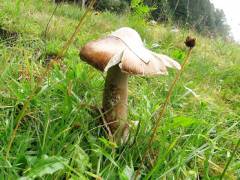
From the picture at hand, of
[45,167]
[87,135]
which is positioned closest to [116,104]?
[87,135]

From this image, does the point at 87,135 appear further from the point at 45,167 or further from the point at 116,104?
the point at 45,167

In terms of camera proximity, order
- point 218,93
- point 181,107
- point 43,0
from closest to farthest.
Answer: point 181,107, point 218,93, point 43,0

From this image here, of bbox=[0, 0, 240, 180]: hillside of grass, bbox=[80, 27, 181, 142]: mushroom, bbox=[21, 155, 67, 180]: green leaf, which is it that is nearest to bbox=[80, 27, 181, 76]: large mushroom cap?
bbox=[80, 27, 181, 142]: mushroom

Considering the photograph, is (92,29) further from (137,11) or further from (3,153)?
(3,153)

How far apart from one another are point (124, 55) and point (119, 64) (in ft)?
0.17

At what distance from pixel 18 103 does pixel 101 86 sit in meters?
0.69

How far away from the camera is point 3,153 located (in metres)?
1.61

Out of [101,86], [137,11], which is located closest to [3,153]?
[101,86]

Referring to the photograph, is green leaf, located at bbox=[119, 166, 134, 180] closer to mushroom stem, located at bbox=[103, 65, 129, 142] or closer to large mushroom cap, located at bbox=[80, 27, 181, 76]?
mushroom stem, located at bbox=[103, 65, 129, 142]

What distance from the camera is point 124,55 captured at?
166 cm

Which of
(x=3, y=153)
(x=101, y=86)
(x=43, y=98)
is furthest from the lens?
(x=101, y=86)

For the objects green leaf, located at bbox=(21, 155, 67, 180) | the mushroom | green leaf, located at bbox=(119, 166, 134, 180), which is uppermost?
the mushroom

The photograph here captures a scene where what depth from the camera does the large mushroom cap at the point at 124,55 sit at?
1.64 metres

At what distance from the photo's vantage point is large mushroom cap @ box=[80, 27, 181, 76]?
164 cm
